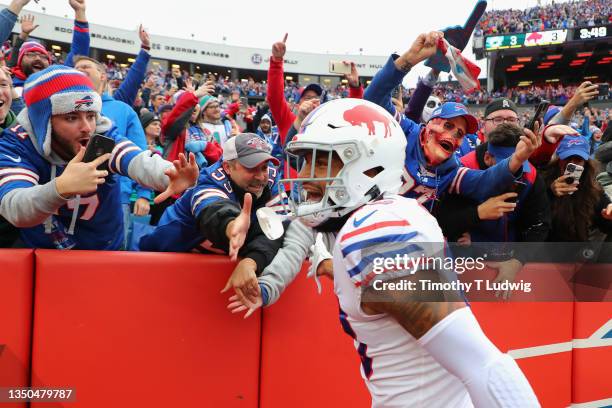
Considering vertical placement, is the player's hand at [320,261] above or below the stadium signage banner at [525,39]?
below

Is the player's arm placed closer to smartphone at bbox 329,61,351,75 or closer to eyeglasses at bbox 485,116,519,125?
smartphone at bbox 329,61,351,75

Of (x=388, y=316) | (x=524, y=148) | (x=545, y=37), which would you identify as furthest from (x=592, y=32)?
(x=388, y=316)

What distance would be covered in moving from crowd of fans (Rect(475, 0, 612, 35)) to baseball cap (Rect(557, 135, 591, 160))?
124 feet

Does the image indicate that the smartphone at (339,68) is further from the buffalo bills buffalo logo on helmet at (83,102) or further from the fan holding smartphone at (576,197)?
the buffalo bills buffalo logo on helmet at (83,102)

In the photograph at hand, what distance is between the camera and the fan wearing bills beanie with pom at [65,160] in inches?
91.8

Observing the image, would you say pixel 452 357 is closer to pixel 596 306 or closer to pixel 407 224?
pixel 407 224

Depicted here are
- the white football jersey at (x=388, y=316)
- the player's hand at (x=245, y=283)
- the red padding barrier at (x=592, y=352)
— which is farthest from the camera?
the red padding barrier at (x=592, y=352)

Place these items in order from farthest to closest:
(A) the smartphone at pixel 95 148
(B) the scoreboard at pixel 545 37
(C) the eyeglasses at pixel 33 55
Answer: (B) the scoreboard at pixel 545 37 < (C) the eyeglasses at pixel 33 55 < (A) the smartphone at pixel 95 148

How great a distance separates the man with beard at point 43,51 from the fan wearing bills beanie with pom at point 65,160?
216cm

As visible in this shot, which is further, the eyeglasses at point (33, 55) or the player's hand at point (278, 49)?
the eyeglasses at point (33, 55)

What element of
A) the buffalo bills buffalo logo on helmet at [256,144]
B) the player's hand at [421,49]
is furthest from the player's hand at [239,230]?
the player's hand at [421,49]

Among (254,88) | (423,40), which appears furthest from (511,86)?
(423,40)

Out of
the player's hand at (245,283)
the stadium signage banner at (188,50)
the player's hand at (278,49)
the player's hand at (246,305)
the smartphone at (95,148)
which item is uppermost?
the stadium signage banner at (188,50)

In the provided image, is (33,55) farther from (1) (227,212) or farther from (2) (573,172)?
(2) (573,172)
